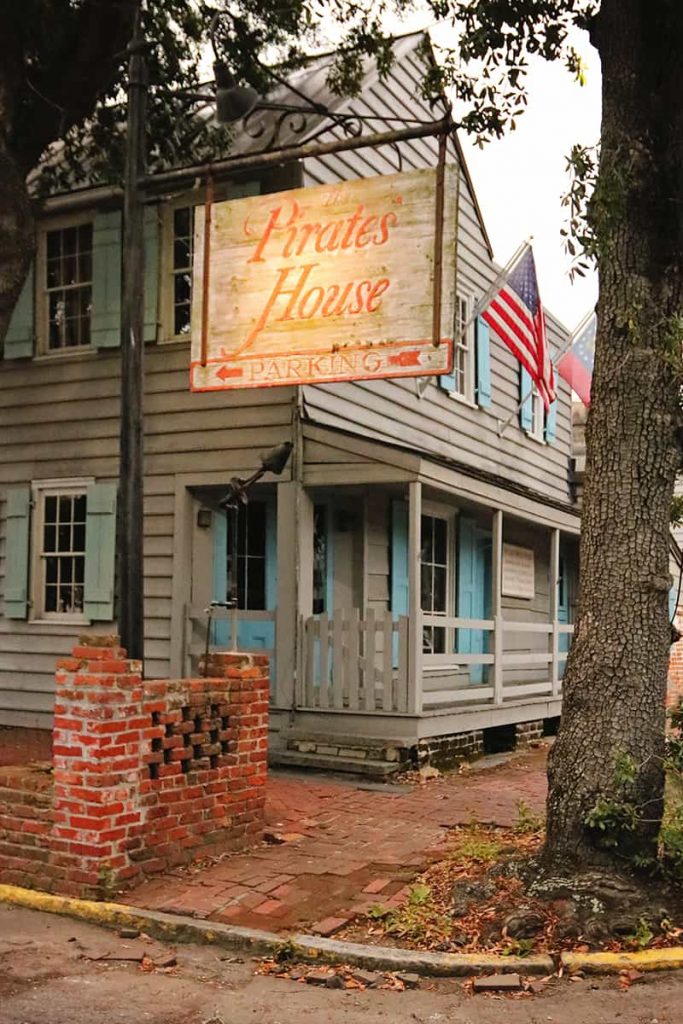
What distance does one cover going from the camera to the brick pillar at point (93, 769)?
612 cm

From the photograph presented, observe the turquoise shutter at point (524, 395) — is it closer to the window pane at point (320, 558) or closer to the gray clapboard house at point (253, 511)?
the gray clapboard house at point (253, 511)

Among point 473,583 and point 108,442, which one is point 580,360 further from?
point 108,442

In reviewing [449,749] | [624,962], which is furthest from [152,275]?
[624,962]

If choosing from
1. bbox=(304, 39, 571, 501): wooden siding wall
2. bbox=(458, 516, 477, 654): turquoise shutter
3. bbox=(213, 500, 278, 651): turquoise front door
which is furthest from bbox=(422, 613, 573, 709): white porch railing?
bbox=(304, 39, 571, 501): wooden siding wall

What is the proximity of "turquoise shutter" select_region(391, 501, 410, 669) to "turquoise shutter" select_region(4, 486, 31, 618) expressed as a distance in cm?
432

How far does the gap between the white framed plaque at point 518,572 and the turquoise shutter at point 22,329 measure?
7.37m

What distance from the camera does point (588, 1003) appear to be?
4.72 meters

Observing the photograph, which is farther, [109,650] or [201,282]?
[201,282]

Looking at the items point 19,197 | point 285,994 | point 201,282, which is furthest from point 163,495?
point 285,994

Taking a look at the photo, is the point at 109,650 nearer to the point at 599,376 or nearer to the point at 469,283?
the point at 599,376

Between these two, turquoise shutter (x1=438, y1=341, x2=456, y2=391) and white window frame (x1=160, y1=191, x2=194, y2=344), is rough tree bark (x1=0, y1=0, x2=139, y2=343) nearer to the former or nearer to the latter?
white window frame (x1=160, y1=191, x2=194, y2=344)

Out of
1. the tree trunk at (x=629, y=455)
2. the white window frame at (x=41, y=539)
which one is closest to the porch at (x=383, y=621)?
the white window frame at (x=41, y=539)

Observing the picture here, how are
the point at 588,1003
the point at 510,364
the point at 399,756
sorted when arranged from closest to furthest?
the point at 588,1003, the point at 399,756, the point at 510,364

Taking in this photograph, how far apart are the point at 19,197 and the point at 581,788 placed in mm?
7985
